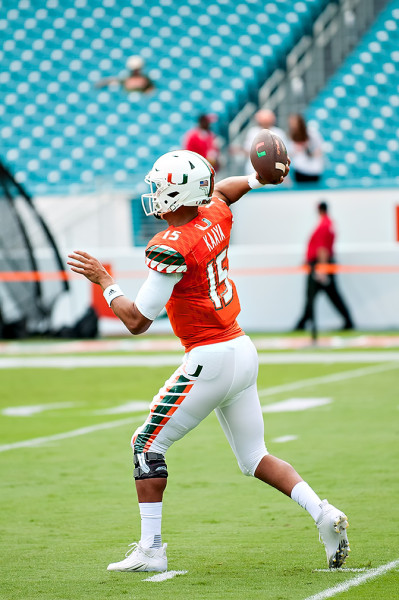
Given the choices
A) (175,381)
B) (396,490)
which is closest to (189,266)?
(175,381)

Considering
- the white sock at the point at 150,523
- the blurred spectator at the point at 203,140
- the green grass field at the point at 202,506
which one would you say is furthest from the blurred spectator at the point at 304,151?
the white sock at the point at 150,523

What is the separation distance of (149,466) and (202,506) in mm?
1615

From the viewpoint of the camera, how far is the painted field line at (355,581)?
443 centimetres

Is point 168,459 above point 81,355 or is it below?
above

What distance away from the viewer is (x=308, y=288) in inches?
664

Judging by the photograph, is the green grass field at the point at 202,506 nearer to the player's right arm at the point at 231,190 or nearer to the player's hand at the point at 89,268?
the player's hand at the point at 89,268

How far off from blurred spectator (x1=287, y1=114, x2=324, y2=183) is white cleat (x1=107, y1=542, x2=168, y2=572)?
13237 mm

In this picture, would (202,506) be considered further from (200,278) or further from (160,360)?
(160,360)

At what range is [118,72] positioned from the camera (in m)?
22.6

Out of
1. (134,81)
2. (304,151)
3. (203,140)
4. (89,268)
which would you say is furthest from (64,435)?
(134,81)

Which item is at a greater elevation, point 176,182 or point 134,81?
point 176,182

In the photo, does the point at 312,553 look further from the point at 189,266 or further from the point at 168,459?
the point at 168,459

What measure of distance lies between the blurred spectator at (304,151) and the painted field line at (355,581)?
13.2m

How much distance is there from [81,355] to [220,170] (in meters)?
5.00
